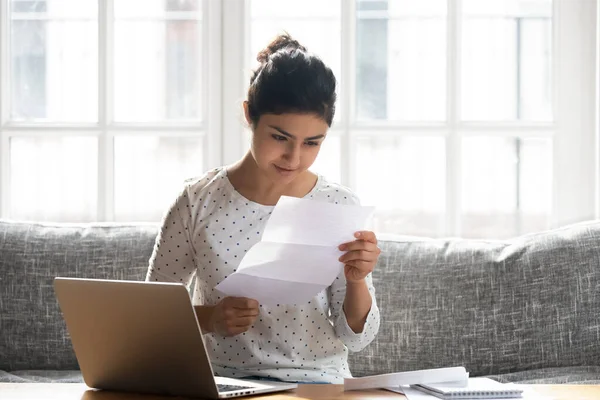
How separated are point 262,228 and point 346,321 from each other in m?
0.26

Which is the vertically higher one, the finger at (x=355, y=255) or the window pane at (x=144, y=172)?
the window pane at (x=144, y=172)

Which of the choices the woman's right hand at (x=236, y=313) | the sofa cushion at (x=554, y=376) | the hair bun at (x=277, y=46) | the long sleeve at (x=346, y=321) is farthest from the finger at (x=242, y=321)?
the sofa cushion at (x=554, y=376)

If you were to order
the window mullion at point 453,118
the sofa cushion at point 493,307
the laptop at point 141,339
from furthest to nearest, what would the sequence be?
1. the window mullion at point 453,118
2. the sofa cushion at point 493,307
3. the laptop at point 141,339

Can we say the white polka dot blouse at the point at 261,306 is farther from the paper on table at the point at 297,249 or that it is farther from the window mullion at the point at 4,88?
the window mullion at the point at 4,88

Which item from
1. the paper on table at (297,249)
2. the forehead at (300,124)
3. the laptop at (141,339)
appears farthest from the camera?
the forehead at (300,124)

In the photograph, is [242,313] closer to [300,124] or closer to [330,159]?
[300,124]

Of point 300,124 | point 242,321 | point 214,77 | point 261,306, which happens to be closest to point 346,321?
point 261,306

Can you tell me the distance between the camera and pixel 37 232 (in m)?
2.33

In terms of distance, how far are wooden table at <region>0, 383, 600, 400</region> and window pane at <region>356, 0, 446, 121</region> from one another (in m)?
1.51

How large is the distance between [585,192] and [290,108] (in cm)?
138

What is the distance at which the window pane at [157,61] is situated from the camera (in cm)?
283

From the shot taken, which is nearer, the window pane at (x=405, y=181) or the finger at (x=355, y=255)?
the finger at (x=355, y=255)

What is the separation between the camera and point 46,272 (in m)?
2.27

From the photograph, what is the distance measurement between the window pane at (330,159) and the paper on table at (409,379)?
1455 millimetres
